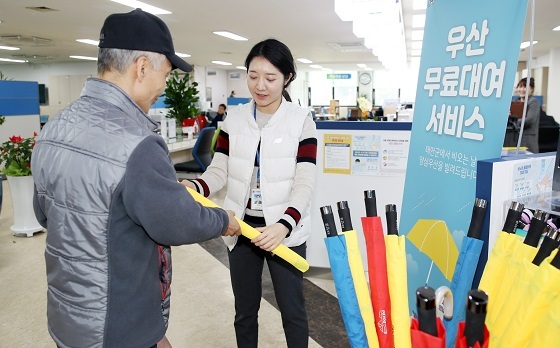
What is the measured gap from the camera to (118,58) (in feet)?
3.62

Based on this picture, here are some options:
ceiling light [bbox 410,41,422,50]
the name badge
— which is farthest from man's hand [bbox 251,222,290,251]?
ceiling light [bbox 410,41,422,50]

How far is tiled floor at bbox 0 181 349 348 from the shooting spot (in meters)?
2.58

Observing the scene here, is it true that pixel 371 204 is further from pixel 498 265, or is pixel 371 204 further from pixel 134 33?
pixel 134 33

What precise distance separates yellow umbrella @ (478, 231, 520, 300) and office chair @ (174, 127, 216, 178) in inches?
192

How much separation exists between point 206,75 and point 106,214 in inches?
796

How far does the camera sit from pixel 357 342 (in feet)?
3.02

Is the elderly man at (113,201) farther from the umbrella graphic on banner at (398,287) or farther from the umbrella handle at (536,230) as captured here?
the umbrella handle at (536,230)

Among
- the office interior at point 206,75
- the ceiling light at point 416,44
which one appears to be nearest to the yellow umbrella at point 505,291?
the office interior at point 206,75

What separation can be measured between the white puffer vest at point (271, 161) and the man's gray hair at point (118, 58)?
654 mm

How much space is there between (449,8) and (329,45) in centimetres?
1193

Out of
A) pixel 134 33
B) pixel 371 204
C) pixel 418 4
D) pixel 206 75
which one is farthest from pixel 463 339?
pixel 206 75

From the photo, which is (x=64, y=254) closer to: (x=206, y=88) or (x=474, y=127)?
(x=474, y=127)

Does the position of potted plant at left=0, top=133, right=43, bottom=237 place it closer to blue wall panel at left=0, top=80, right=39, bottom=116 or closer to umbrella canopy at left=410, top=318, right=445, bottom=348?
blue wall panel at left=0, top=80, right=39, bottom=116

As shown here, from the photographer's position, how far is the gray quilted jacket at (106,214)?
1.01 meters
